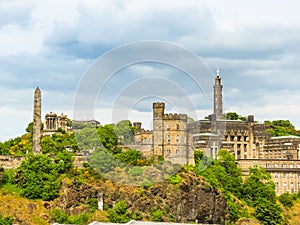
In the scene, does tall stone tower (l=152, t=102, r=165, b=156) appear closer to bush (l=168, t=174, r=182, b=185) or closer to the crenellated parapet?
the crenellated parapet

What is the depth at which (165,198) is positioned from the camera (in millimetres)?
58219

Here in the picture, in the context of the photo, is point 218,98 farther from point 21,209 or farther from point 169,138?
point 21,209

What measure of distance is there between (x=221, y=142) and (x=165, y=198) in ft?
77.1

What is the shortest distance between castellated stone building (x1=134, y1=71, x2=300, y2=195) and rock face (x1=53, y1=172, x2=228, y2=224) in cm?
482

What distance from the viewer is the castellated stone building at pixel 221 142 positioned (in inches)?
2576

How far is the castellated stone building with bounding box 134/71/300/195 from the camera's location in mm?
65438

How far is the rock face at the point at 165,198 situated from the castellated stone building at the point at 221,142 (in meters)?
4.82

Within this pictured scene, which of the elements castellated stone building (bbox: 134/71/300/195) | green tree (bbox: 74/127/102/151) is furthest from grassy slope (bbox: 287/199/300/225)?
green tree (bbox: 74/127/102/151)

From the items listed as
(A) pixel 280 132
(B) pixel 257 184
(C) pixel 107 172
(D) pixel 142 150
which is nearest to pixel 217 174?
(B) pixel 257 184

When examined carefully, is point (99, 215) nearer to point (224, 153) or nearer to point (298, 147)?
point (224, 153)

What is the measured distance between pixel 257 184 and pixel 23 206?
2916cm

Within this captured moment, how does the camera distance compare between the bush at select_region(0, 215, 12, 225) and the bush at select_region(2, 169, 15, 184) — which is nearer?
the bush at select_region(0, 215, 12, 225)

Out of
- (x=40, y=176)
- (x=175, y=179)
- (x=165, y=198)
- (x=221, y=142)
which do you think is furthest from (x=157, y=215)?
(x=221, y=142)

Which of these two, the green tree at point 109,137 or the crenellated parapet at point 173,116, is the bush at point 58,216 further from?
the crenellated parapet at point 173,116
